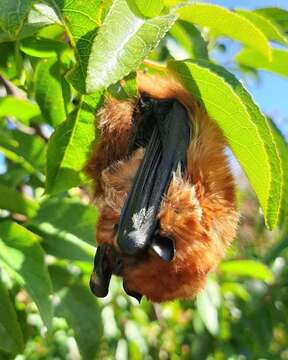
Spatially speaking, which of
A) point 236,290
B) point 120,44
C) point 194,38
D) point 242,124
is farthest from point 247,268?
point 120,44

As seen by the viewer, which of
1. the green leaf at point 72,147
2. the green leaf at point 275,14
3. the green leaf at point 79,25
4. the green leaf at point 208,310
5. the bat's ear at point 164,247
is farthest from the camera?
the green leaf at point 208,310

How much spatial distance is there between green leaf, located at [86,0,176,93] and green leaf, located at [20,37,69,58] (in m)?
0.59

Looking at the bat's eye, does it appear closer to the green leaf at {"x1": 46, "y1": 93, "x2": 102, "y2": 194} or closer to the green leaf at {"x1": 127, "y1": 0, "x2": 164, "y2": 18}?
the green leaf at {"x1": 46, "y1": 93, "x2": 102, "y2": 194}

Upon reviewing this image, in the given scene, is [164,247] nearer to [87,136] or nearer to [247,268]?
[87,136]

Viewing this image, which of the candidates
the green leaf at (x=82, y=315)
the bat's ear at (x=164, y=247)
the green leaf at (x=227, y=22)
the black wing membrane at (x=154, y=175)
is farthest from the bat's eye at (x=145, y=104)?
the green leaf at (x=82, y=315)

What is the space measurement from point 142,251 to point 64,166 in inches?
11.9

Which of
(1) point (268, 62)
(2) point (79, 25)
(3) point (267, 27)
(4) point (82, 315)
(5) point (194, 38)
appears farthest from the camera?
(4) point (82, 315)

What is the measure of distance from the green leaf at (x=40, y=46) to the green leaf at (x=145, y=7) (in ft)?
1.64

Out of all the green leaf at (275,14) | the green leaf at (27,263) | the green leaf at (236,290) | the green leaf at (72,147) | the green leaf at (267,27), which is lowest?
the green leaf at (236,290)

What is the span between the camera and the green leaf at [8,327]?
4.99 feet

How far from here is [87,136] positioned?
4.43 feet

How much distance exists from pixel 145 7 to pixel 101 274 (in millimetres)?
519

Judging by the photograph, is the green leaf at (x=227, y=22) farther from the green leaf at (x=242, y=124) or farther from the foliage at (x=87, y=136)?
the green leaf at (x=242, y=124)

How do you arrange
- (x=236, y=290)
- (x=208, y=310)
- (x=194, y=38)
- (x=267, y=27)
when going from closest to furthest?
(x=267, y=27) < (x=194, y=38) < (x=208, y=310) < (x=236, y=290)
